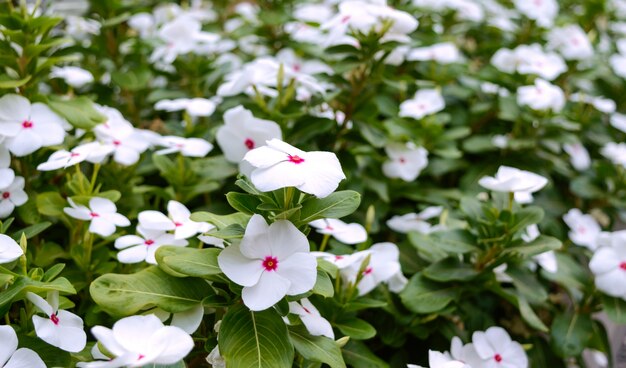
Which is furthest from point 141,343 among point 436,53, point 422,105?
point 436,53

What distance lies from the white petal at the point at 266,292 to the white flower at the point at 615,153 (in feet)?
5.20

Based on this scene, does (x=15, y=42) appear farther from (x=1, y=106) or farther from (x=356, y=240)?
(x=356, y=240)

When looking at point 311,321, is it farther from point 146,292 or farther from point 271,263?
point 146,292

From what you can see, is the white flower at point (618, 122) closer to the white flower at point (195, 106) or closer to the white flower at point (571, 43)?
the white flower at point (571, 43)

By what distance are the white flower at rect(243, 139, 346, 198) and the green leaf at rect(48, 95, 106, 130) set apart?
2.19 feet

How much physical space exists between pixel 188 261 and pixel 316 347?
0.93 feet

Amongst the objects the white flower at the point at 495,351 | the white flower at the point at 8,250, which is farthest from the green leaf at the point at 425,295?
A: the white flower at the point at 8,250

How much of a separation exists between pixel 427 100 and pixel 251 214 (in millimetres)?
1161

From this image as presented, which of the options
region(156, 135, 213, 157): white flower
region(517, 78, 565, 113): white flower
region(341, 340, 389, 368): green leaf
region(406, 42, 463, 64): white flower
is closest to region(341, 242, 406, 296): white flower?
region(341, 340, 389, 368): green leaf

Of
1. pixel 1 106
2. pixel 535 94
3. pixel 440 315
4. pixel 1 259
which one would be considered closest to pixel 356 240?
pixel 440 315

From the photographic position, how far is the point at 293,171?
1033 millimetres

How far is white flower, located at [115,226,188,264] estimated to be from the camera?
1271 mm

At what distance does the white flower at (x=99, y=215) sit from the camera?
1329 mm

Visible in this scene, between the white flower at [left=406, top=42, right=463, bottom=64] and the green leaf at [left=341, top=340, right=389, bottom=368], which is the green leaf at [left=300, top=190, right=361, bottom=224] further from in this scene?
the white flower at [left=406, top=42, right=463, bottom=64]
